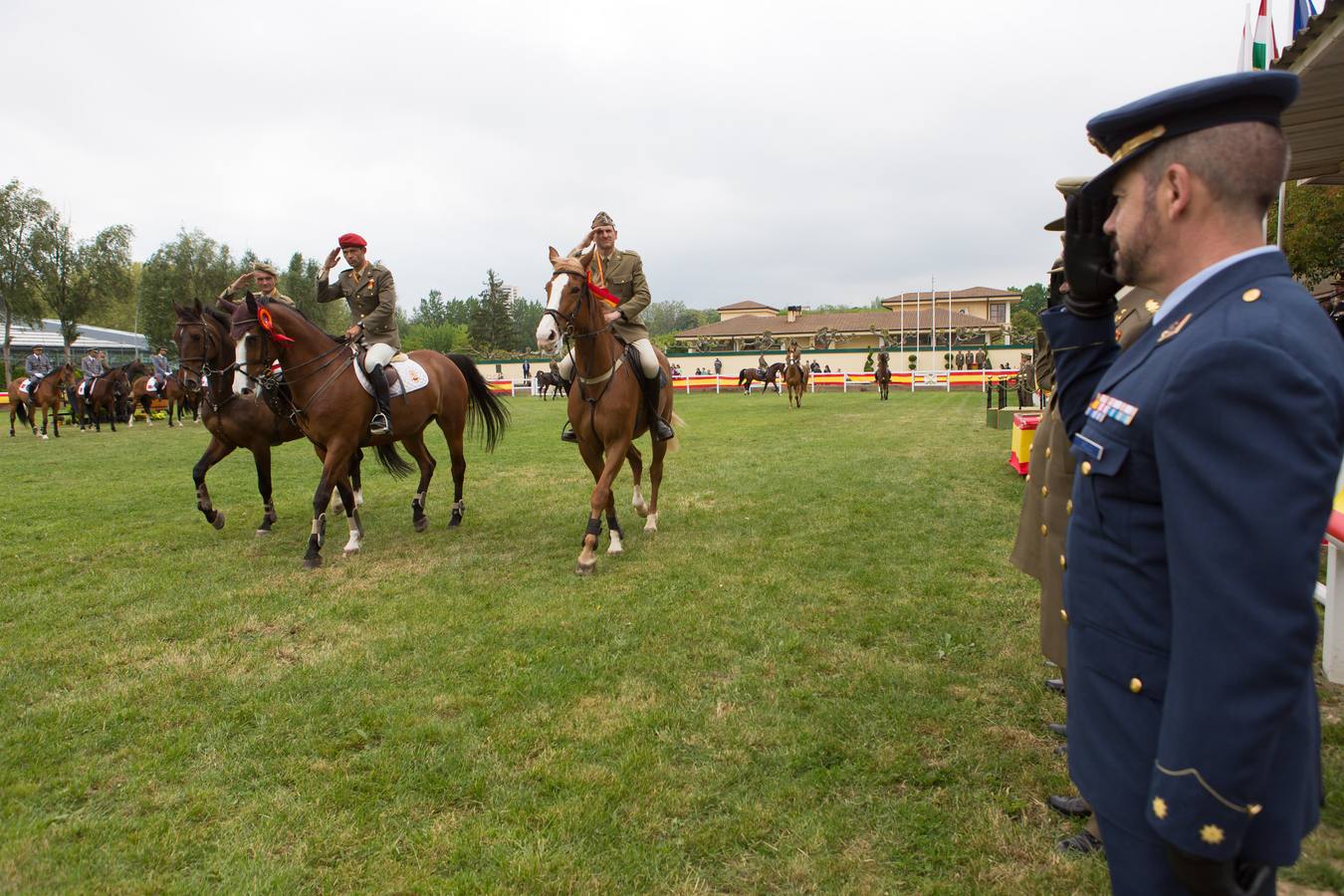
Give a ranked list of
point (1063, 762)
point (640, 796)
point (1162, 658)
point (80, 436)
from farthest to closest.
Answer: point (80, 436) < point (1063, 762) < point (640, 796) < point (1162, 658)

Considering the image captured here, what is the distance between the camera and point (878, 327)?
236 feet

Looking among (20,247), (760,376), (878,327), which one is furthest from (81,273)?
(878,327)

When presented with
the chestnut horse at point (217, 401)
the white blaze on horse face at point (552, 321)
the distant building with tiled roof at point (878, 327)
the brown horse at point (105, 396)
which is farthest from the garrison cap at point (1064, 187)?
the distant building with tiled roof at point (878, 327)

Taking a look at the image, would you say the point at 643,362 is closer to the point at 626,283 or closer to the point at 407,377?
the point at 626,283

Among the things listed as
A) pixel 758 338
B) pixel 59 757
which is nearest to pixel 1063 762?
pixel 59 757

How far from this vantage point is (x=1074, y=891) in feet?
8.73

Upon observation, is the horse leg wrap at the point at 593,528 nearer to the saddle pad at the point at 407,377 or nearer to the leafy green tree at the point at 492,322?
the saddle pad at the point at 407,377

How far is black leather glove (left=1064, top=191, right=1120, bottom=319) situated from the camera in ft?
5.52

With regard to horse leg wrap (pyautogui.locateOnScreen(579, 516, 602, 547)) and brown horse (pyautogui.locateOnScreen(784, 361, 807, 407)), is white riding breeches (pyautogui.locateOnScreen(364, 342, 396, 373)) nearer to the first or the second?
horse leg wrap (pyautogui.locateOnScreen(579, 516, 602, 547))

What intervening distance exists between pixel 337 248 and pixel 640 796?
23.5 ft

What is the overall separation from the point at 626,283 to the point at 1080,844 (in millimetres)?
6102

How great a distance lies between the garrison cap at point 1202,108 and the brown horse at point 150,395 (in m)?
26.5

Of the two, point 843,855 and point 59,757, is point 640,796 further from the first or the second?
point 59,757

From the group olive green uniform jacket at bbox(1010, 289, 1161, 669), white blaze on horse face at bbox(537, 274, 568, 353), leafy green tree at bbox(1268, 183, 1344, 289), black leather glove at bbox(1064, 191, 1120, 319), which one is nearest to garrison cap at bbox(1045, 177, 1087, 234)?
olive green uniform jacket at bbox(1010, 289, 1161, 669)
